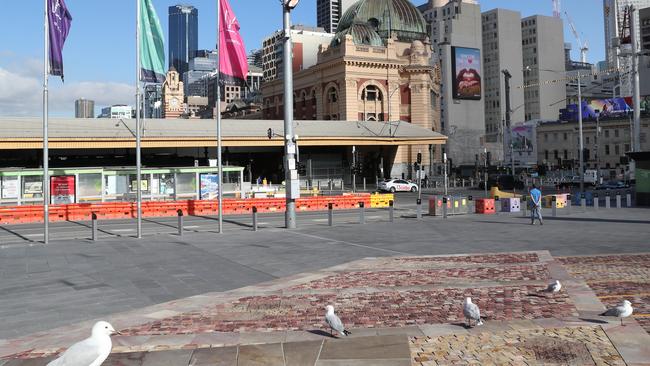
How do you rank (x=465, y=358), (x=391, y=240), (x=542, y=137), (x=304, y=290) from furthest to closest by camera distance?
1. (x=542, y=137)
2. (x=391, y=240)
3. (x=304, y=290)
4. (x=465, y=358)

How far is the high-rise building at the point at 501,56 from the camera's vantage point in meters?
188

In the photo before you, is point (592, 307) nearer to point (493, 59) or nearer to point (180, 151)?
point (180, 151)

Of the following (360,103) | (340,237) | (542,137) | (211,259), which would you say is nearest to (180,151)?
(360,103)

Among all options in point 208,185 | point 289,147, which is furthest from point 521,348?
point 208,185

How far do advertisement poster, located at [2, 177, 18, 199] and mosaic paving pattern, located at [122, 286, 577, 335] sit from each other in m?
30.3

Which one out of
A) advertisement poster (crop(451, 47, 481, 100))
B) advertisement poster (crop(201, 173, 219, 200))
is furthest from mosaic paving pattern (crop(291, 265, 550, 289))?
advertisement poster (crop(451, 47, 481, 100))

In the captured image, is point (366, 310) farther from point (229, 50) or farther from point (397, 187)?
point (397, 187)

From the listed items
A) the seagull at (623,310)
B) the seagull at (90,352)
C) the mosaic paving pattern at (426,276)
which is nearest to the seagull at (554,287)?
the mosaic paving pattern at (426,276)

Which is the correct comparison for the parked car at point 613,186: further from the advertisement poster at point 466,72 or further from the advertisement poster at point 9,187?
the advertisement poster at point 466,72

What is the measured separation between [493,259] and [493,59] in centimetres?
18398

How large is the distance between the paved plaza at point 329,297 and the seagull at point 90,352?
1609 millimetres

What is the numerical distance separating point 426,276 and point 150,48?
16.2 m

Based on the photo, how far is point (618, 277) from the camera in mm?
14055

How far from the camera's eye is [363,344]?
901cm
